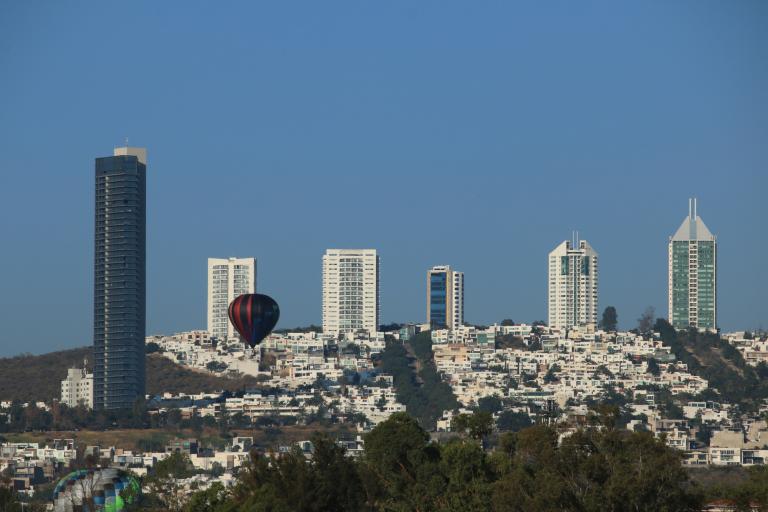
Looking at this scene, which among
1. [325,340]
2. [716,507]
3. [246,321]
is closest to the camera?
[716,507]

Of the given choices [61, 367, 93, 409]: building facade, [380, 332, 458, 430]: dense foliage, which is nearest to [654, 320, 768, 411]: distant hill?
[380, 332, 458, 430]: dense foliage

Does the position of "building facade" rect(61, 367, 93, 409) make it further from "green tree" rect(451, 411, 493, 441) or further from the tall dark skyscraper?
"green tree" rect(451, 411, 493, 441)

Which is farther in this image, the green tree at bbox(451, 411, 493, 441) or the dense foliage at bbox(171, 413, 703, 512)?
the green tree at bbox(451, 411, 493, 441)

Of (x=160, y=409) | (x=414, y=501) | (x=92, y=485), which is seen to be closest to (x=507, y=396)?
(x=160, y=409)

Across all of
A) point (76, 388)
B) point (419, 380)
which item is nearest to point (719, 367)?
point (419, 380)

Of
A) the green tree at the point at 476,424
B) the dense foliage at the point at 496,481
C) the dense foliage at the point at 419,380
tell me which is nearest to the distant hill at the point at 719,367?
the dense foliage at the point at 419,380

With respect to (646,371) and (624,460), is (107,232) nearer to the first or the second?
(646,371)
